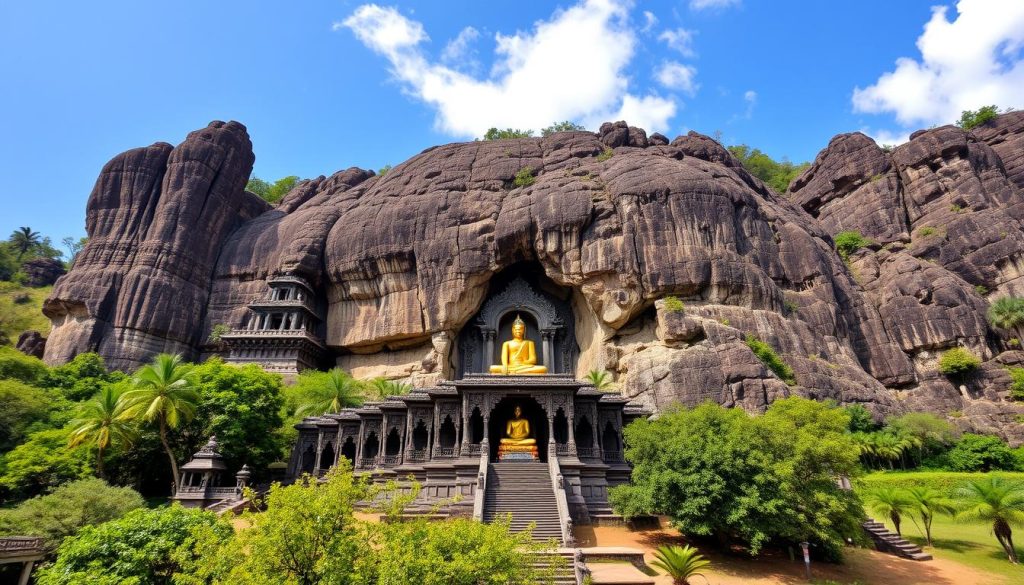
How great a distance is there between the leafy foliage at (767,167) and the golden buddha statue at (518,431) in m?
56.6

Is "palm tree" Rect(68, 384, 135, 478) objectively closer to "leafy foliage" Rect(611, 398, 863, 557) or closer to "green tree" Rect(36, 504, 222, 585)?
"green tree" Rect(36, 504, 222, 585)

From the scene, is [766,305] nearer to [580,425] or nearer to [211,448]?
[580,425]

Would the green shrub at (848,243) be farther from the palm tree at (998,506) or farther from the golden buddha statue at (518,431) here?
the golden buddha statue at (518,431)

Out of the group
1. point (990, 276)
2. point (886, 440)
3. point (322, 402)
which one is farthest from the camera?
point (990, 276)

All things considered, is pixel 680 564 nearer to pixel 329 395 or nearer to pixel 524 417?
pixel 524 417

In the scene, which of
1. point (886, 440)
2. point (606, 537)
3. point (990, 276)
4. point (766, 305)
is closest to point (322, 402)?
point (606, 537)

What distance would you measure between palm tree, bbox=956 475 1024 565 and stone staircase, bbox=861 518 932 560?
169 centimetres

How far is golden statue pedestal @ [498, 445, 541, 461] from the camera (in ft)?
67.1

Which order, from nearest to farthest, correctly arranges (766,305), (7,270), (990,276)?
(766,305) < (990,276) < (7,270)

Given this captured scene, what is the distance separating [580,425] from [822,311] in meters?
20.0

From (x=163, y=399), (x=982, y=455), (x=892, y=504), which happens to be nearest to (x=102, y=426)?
(x=163, y=399)

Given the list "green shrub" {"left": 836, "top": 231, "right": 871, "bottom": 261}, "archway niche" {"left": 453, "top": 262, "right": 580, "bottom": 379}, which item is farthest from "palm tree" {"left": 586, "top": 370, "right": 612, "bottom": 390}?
"green shrub" {"left": 836, "top": 231, "right": 871, "bottom": 261}

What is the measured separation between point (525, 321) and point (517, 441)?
1766cm

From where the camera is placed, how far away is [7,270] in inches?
2218
